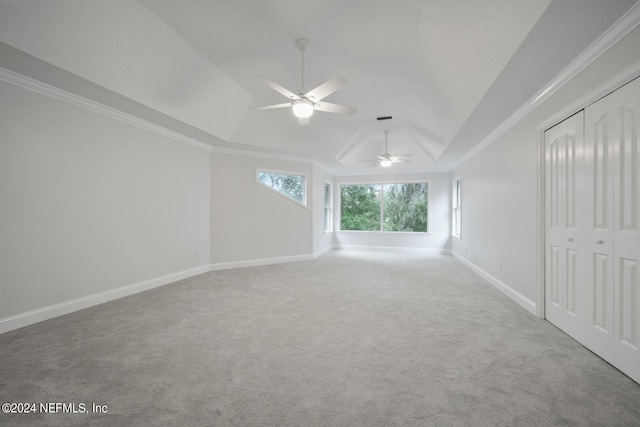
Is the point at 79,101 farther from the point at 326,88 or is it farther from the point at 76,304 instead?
the point at 326,88

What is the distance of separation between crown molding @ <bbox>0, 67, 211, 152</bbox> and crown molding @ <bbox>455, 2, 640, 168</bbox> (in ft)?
16.5

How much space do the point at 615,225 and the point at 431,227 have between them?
6.53 metres

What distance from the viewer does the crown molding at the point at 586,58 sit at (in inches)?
73.1

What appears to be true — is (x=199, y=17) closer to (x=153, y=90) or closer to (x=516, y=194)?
(x=153, y=90)

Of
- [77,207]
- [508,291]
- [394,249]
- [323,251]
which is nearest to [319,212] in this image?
[323,251]

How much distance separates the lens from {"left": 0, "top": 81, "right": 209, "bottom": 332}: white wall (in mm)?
2855

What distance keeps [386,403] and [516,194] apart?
331 cm

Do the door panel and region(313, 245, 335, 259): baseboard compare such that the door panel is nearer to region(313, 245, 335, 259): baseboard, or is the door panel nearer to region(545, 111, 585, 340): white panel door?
region(545, 111, 585, 340): white panel door

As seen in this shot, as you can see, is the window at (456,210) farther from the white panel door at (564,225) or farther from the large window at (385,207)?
the white panel door at (564,225)

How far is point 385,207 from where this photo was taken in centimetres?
909

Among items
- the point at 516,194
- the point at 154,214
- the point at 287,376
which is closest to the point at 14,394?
the point at 287,376

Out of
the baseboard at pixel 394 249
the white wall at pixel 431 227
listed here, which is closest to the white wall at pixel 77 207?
the baseboard at pixel 394 249

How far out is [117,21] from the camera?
2648 millimetres

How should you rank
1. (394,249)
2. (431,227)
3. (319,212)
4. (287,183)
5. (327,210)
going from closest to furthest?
(287,183) → (319,212) → (431,227) → (394,249) → (327,210)
